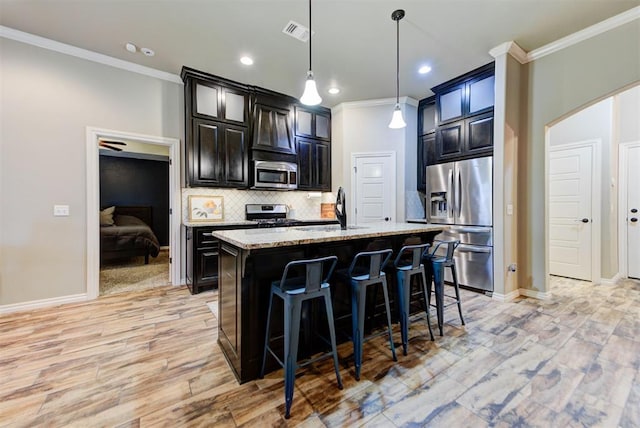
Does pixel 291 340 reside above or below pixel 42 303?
above

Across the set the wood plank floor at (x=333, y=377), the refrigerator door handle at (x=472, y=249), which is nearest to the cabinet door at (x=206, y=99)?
the wood plank floor at (x=333, y=377)

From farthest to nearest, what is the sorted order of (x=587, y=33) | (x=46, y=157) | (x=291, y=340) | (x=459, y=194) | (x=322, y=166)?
(x=322, y=166) < (x=459, y=194) < (x=46, y=157) < (x=587, y=33) < (x=291, y=340)

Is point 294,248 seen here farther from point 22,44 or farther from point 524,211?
point 22,44

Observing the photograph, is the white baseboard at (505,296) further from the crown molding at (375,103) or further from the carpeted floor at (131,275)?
the carpeted floor at (131,275)

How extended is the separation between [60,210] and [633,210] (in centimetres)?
808

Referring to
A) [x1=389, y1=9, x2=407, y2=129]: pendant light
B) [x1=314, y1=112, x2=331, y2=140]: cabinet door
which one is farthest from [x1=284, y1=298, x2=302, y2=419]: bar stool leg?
[x1=314, y1=112, x2=331, y2=140]: cabinet door

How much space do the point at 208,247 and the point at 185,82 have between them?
2368 mm

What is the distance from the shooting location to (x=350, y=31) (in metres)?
2.93

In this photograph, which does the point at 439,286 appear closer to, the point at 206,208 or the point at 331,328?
the point at 331,328

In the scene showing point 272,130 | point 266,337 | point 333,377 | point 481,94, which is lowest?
point 333,377

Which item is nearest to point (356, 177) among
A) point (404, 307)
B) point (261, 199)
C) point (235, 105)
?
point (261, 199)

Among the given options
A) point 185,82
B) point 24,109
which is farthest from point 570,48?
point 24,109

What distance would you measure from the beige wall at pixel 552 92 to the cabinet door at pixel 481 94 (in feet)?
1.38

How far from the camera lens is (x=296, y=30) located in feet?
9.50
